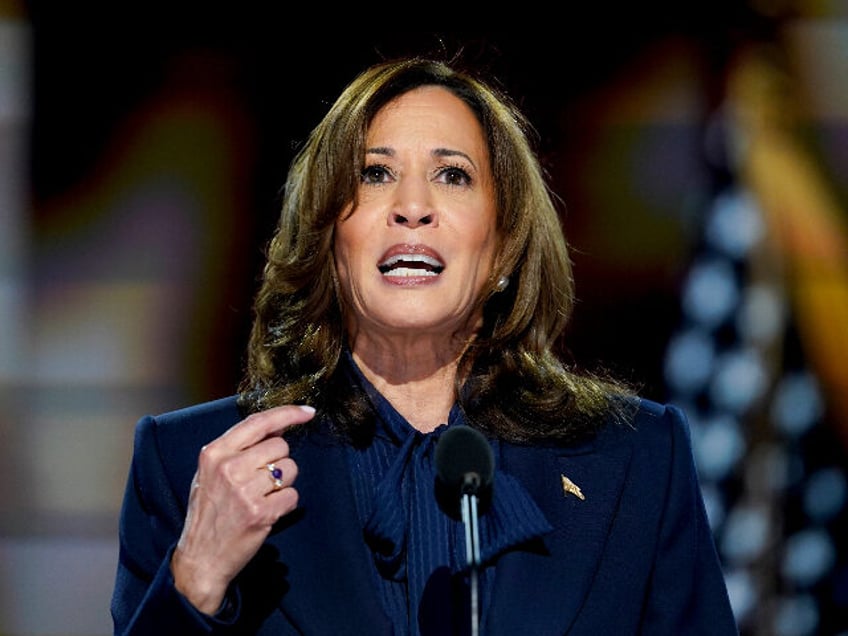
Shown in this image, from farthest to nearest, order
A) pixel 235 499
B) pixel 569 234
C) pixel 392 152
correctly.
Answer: pixel 569 234 → pixel 392 152 → pixel 235 499

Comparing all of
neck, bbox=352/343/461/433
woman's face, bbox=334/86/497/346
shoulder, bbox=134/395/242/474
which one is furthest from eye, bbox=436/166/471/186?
shoulder, bbox=134/395/242/474

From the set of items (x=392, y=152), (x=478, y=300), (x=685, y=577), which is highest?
(x=392, y=152)

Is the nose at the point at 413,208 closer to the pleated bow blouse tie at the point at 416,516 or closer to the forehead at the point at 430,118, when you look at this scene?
the forehead at the point at 430,118

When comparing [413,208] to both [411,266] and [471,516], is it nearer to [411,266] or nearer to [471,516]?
[411,266]

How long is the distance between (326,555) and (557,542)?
0.34m

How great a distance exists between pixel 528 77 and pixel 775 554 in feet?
4.60

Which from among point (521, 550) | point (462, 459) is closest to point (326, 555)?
point (521, 550)

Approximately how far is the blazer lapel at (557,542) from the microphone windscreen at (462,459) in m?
0.33

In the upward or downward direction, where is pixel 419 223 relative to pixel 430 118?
downward

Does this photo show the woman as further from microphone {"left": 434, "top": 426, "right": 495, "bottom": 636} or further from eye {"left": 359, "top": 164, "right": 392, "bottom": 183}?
microphone {"left": 434, "top": 426, "right": 495, "bottom": 636}

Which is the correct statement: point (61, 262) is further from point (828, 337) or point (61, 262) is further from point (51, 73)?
point (828, 337)

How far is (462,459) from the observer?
157 centimetres

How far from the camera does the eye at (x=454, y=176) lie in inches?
82.7

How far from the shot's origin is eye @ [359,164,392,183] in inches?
82.5
